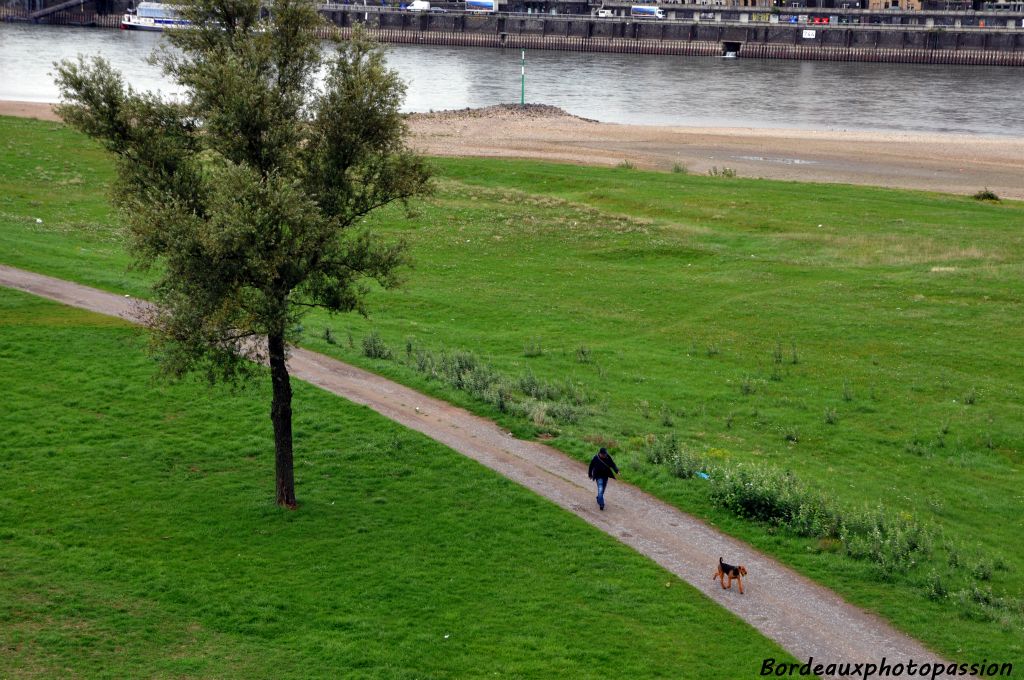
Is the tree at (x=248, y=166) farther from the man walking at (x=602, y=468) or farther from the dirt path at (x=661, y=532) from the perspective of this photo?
the dirt path at (x=661, y=532)

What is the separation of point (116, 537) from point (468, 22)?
18296 cm

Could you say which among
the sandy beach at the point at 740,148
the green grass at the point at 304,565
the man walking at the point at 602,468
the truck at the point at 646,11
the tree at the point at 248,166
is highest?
the truck at the point at 646,11

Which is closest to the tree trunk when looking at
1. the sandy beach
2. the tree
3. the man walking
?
the tree

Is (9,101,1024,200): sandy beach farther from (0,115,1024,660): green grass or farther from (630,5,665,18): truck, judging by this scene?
(630,5,665,18): truck

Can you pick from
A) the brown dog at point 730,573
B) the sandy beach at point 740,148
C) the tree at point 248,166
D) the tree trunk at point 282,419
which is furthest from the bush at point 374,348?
the sandy beach at point 740,148

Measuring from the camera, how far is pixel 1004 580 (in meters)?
25.9

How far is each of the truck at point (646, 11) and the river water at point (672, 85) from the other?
1392 centimetres

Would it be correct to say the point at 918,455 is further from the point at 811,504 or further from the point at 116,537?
the point at 116,537

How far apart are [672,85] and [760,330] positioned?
111m

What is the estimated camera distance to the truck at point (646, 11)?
643ft

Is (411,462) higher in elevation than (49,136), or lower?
lower

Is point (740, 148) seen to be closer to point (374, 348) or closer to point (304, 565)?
point (374, 348)

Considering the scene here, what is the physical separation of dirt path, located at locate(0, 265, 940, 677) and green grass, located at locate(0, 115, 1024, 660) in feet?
1.98

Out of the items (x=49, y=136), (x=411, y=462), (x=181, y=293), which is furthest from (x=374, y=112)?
(x=49, y=136)
